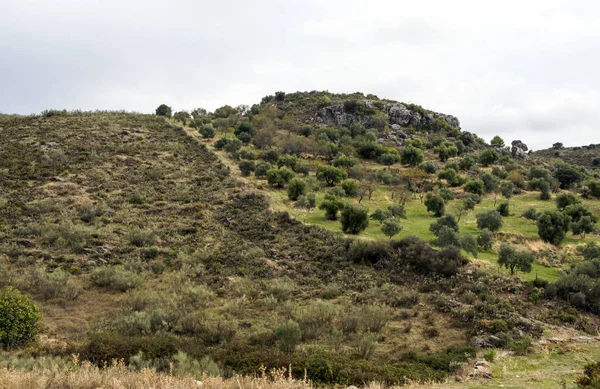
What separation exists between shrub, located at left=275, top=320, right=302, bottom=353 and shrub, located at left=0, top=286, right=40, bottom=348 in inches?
390

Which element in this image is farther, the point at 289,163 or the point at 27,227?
the point at 289,163

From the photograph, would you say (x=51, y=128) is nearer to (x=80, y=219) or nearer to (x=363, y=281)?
(x=80, y=219)

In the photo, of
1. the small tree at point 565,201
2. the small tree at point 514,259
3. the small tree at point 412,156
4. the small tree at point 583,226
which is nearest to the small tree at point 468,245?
the small tree at point 514,259

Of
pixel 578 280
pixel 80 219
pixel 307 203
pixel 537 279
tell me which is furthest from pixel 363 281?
pixel 80 219

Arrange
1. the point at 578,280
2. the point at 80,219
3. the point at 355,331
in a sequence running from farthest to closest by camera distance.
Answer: the point at 80,219
the point at 578,280
the point at 355,331

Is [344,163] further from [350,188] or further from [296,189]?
[296,189]

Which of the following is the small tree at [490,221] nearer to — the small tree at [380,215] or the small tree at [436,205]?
the small tree at [436,205]

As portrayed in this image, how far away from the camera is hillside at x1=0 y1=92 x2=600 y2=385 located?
51.4ft

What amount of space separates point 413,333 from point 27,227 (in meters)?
28.9

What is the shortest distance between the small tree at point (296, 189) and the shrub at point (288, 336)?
23837 millimetres

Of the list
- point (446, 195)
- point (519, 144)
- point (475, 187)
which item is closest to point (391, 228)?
point (446, 195)

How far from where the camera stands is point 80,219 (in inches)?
1314

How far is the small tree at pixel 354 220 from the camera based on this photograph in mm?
31281

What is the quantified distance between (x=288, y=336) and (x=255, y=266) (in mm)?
11683
